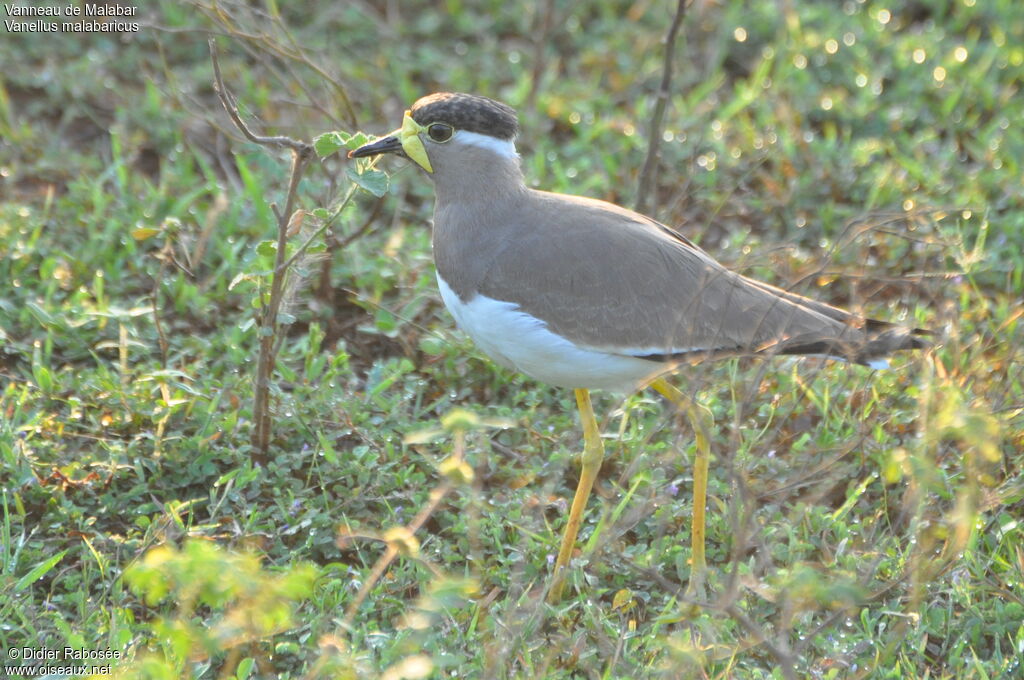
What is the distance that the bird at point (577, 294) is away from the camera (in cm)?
381

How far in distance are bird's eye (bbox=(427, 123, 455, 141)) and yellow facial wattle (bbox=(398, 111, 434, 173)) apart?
31mm

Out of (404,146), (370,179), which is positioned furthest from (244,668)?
(404,146)

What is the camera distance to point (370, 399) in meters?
4.46

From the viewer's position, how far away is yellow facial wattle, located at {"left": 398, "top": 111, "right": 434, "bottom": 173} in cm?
411

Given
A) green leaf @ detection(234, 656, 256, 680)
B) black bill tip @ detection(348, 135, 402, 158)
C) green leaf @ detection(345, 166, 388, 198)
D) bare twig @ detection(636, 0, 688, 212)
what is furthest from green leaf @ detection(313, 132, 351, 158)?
bare twig @ detection(636, 0, 688, 212)

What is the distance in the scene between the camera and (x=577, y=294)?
3889 millimetres

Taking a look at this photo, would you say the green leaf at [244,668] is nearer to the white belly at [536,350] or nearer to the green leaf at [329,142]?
the white belly at [536,350]

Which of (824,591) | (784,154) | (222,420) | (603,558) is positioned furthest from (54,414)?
(784,154)

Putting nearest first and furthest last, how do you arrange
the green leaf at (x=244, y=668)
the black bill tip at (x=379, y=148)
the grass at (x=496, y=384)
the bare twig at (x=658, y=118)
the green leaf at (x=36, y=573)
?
the green leaf at (x=244, y=668) → the grass at (x=496, y=384) → the green leaf at (x=36, y=573) → the black bill tip at (x=379, y=148) → the bare twig at (x=658, y=118)

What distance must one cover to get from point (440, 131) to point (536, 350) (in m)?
0.89
